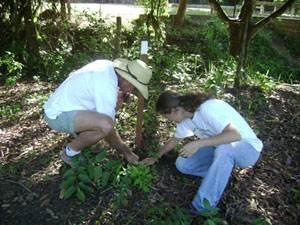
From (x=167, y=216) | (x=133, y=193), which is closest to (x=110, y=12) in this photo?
(x=133, y=193)

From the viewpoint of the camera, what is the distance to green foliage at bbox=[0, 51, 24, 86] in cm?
670

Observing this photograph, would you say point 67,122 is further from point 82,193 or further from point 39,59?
point 39,59

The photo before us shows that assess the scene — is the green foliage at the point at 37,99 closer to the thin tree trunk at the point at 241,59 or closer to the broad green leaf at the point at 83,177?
the broad green leaf at the point at 83,177

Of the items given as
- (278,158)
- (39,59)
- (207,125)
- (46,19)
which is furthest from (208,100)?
(46,19)

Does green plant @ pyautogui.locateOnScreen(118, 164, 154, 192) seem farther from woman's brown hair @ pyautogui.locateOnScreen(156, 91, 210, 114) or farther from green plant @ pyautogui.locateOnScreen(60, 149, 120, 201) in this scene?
woman's brown hair @ pyautogui.locateOnScreen(156, 91, 210, 114)

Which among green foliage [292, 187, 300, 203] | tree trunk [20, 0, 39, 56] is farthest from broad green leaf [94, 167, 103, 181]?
tree trunk [20, 0, 39, 56]

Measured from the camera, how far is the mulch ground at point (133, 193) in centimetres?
321

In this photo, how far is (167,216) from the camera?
321 centimetres

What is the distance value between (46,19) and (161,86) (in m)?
3.30

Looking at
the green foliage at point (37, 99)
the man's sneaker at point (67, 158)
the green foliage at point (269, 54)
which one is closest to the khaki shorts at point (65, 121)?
the man's sneaker at point (67, 158)

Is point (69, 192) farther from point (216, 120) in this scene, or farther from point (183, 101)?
point (216, 120)

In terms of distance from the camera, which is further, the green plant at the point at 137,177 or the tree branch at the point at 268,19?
the tree branch at the point at 268,19

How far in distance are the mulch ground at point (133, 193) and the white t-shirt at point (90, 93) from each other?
59 centimetres

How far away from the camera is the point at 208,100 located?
3260mm
